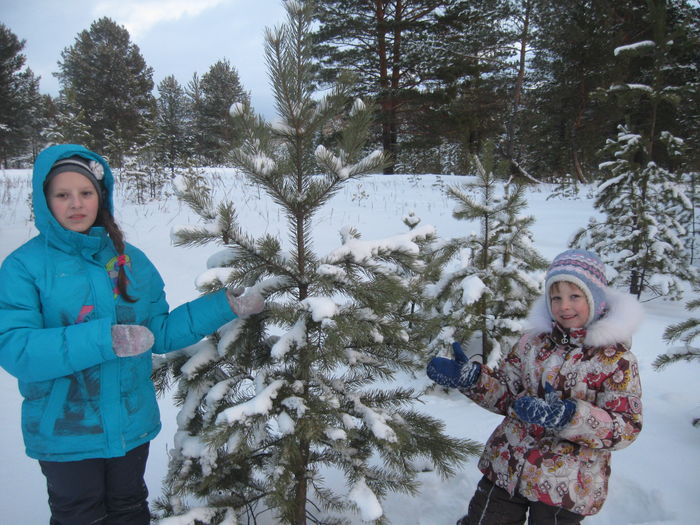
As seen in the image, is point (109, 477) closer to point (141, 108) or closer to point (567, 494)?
point (567, 494)

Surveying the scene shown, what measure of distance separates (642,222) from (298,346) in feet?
22.4

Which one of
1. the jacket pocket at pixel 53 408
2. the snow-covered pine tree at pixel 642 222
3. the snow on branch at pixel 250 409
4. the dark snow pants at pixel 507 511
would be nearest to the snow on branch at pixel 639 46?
the snow-covered pine tree at pixel 642 222

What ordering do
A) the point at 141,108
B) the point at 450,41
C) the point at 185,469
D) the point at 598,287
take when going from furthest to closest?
the point at 141,108 < the point at 450,41 < the point at 598,287 < the point at 185,469

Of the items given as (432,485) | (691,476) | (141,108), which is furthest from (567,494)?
(141,108)

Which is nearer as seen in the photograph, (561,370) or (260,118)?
(260,118)

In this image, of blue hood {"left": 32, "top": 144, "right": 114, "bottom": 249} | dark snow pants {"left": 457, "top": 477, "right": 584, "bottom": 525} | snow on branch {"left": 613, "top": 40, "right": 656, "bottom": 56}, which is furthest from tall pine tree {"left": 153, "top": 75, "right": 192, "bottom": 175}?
dark snow pants {"left": 457, "top": 477, "right": 584, "bottom": 525}

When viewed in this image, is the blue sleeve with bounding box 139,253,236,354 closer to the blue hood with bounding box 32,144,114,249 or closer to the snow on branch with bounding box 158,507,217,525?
the blue hood with bounding box 32,144,114,249

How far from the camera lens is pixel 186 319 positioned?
1.86 meters

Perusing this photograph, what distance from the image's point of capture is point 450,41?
15.5 metres

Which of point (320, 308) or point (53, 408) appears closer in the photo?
point (320, 308)

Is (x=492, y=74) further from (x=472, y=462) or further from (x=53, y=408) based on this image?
(x=53, y=408)

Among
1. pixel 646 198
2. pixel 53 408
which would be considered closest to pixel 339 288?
pixel 53 408

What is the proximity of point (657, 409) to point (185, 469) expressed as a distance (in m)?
3.78

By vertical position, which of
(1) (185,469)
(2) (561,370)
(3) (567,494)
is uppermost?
(2) (561,370)
